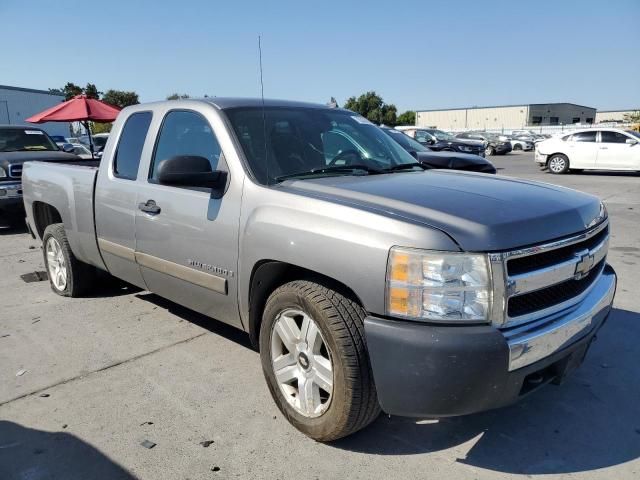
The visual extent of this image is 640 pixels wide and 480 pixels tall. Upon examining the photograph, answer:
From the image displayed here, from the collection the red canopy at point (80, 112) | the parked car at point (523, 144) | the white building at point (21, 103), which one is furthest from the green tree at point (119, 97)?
the red canopy at point (80, 112)

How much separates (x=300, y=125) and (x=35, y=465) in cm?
250

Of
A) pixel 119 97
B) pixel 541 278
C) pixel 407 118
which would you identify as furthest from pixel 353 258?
pixel 407 118

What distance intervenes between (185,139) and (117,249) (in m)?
1.12

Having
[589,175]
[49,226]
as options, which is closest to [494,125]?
[589,175]

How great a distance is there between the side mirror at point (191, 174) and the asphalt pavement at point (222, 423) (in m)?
1.29

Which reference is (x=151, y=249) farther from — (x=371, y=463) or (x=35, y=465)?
(x=371, y=463)

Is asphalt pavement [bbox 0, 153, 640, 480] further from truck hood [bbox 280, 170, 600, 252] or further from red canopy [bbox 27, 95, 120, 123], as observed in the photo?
red canopy [bbox 27, 95, 120, 123]

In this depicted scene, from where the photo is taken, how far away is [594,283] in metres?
2.86

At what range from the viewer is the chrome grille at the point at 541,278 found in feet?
7.24

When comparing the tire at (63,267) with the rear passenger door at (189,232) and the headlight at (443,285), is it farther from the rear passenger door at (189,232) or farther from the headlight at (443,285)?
the headlight at (443,285)

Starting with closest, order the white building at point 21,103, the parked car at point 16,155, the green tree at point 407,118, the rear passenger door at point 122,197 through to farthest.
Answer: the rear passenger door at point 122,197 < the parked car at point 16,155 < the white building at point 21,103 < the green tree at point 407,118

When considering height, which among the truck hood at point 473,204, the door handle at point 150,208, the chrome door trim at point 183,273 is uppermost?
the truck hood at point 473,204

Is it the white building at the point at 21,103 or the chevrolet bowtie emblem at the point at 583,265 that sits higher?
the white building at the point at 21,103

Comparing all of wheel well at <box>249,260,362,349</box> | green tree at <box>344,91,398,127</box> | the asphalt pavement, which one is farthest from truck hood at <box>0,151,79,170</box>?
green tree at <box>344,91,398,127</box>
